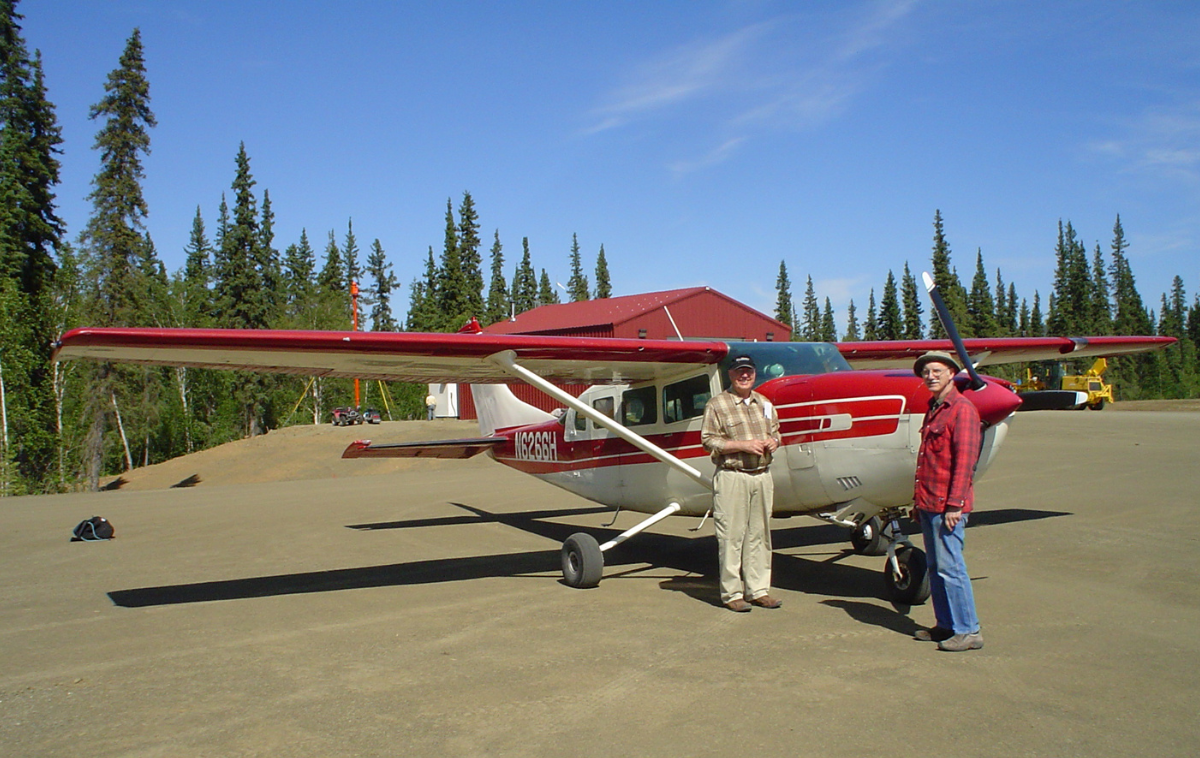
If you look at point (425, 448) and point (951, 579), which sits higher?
point (425, 448)

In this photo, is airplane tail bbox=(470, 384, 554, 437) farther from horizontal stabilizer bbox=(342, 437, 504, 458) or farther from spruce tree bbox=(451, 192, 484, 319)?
spruce tree bbox=(451, 192, 484, 319)

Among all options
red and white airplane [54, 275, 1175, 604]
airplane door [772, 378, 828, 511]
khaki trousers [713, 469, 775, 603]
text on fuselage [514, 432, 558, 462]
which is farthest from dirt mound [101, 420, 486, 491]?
khaki trousers [713, 469, 775, 603]

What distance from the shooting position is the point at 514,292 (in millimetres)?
106375

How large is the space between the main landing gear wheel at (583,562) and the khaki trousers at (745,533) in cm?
134

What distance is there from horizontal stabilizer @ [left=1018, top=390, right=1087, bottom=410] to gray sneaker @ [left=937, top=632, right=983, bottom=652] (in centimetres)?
185

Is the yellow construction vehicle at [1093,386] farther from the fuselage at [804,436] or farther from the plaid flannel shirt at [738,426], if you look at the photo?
the plaid flannel shirt at [738,426]

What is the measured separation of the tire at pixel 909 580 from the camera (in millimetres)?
5996

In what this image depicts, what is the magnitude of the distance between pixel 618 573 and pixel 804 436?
2.66 meters

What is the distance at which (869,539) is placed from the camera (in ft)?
27.5

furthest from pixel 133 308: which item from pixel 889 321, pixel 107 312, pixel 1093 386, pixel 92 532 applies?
pixel 889 321

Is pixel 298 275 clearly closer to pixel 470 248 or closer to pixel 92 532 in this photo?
pixel 470 248

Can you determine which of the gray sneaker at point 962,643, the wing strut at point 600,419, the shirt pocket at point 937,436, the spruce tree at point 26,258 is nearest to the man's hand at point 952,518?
the shirt pocket at point 937,436

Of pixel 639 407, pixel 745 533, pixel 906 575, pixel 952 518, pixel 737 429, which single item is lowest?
pixel 906 575

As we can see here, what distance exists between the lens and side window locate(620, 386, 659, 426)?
840 cm
